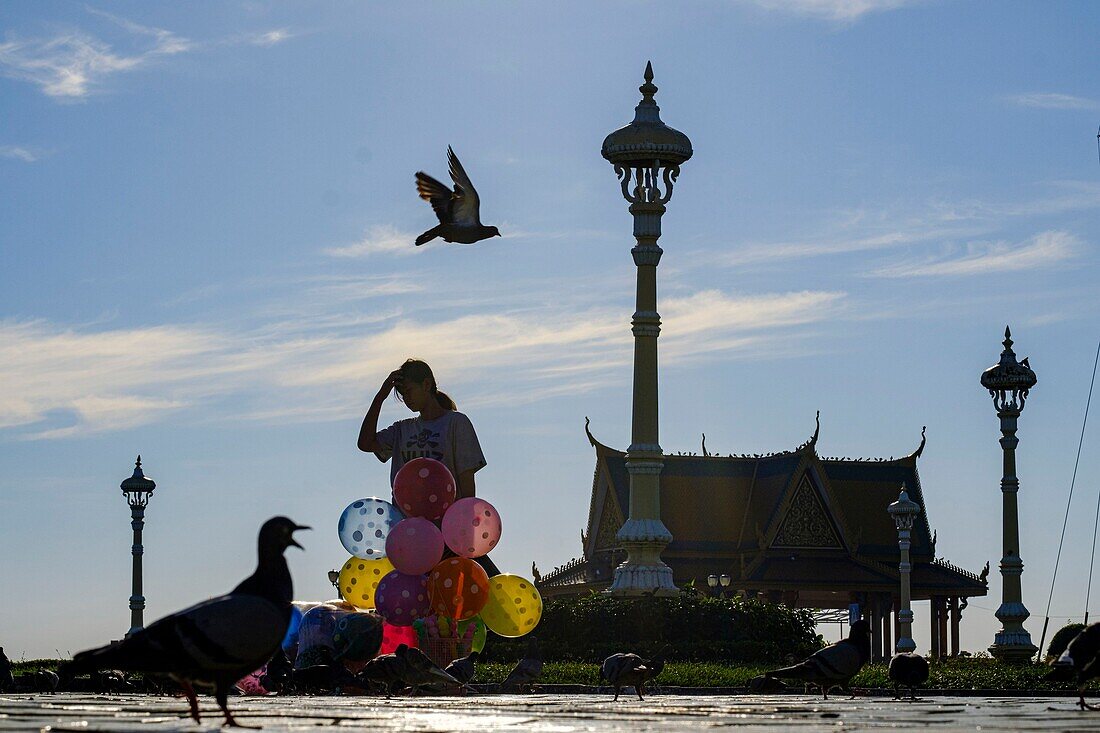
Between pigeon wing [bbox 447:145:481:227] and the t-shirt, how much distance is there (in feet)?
10.2

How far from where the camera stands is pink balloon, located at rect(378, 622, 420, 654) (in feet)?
64.1

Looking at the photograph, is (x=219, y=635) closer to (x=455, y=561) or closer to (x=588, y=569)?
(x=455, y=561)

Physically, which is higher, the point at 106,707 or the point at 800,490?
the point at 800,490

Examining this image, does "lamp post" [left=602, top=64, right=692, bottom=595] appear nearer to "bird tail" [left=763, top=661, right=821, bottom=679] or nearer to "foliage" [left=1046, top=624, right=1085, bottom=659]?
"foliage" [left=1046, top=624, right=1085, bottom=659]

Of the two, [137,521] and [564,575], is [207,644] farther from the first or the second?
[564,575]

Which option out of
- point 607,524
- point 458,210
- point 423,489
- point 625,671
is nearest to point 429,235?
point 458,210

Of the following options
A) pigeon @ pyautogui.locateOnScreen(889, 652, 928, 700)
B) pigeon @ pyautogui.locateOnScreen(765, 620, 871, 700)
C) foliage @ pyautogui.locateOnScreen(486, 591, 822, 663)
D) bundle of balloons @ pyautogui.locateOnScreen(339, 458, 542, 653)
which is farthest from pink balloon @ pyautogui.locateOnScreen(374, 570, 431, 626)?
foliage @ pyautogui.locateOnScreen(486, 591, 822, 663)

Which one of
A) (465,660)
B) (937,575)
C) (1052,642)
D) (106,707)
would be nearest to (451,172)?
(465,660)

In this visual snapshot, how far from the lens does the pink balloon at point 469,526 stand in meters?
19.8

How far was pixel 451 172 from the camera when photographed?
76.4 ft

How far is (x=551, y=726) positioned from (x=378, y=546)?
1110 centimetres

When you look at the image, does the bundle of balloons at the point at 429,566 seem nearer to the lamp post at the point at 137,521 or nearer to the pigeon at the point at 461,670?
the pigeon at the point at 461,670

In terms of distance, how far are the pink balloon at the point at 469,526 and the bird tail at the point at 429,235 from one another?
12.8 ft

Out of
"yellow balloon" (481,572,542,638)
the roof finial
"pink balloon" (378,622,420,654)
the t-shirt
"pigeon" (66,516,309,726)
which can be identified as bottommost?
"pigeon" (66,516,309,726)
